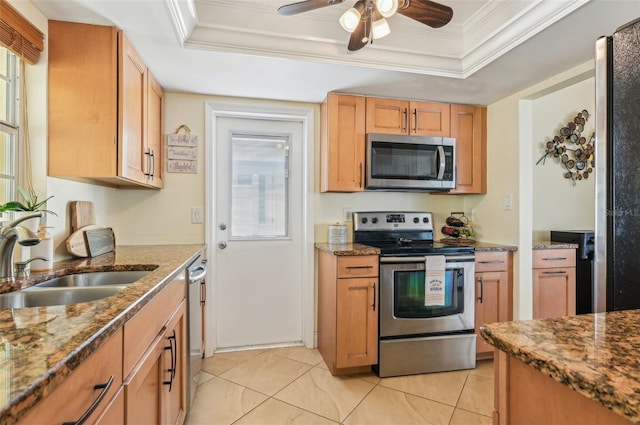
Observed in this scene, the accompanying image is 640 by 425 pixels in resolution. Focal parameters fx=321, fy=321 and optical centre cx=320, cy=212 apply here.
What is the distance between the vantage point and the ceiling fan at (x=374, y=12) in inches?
53.0

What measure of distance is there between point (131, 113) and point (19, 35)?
51cm

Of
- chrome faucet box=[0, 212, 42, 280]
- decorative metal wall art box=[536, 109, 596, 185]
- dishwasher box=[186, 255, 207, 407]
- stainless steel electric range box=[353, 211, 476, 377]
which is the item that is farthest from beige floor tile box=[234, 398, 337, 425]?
decorative metal wall art box=[536, 109, 596, 185]

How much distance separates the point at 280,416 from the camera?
1804mm

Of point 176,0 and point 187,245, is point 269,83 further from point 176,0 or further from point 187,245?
point 187,245

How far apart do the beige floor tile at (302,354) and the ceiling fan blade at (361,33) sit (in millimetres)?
2163

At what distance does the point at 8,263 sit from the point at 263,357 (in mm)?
1768

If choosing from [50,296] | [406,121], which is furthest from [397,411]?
[406,121]

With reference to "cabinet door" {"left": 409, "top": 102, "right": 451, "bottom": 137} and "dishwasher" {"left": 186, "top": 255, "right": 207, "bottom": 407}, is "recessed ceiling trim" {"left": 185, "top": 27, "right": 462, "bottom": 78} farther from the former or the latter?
"dishwasher" {"left": 186, "top": 255, "right": 207, "bottom": 407}

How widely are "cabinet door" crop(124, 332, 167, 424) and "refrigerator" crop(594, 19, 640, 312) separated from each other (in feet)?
4.72

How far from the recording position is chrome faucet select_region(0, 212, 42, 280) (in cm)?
119

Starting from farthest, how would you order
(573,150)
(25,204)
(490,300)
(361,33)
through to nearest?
(573,150) → (490,300) → (361,33) → (25,204)

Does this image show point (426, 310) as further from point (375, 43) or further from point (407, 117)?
point (375, 43)

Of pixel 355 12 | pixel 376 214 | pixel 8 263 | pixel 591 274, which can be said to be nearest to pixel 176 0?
pixel 355 12

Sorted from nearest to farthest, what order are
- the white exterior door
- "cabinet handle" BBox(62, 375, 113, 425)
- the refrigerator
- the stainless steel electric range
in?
1. "cabinet handle" BBox(62, 375, 113, 425)
2. the refrigerator
3. the stainless steel electric range
4. the white exterior door
